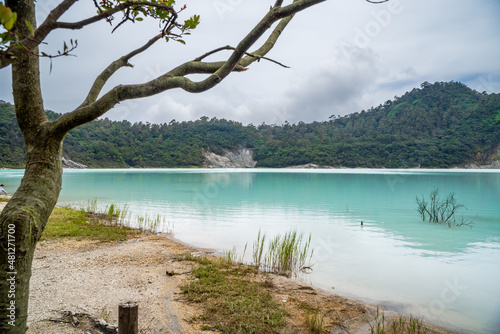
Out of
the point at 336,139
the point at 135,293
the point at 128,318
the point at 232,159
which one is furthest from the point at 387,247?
the point at 336,139

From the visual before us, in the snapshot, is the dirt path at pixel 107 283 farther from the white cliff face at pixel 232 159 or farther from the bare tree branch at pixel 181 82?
the white cliff face at pixel 232 159

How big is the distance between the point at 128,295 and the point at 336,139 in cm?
11462

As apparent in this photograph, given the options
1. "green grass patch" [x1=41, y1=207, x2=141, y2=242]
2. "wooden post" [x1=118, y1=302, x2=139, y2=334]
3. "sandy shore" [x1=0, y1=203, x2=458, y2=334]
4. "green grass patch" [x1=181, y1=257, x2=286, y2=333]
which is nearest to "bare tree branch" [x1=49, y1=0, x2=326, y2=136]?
"wooden post" [x1=118, y1=302, x2=139, y2=334]

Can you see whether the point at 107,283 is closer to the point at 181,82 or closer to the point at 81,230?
the point at 181,82

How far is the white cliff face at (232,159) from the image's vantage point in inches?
4075

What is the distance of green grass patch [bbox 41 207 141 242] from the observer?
8727 millimetres

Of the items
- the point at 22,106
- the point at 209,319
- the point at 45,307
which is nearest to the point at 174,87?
the point at 22,106

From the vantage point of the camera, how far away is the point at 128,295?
15.5 feet

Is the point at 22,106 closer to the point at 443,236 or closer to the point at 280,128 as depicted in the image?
the point at 443,236

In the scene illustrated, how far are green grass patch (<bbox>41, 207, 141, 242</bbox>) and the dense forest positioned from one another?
228 ft

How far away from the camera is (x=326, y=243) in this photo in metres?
10.3

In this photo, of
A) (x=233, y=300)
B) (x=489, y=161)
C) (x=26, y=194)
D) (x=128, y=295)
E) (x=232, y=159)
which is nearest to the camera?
(x=26, y=194)

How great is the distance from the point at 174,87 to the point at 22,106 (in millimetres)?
1229

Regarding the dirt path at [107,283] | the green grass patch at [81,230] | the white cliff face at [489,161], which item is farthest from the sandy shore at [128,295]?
the white cliff face at [489,161]
